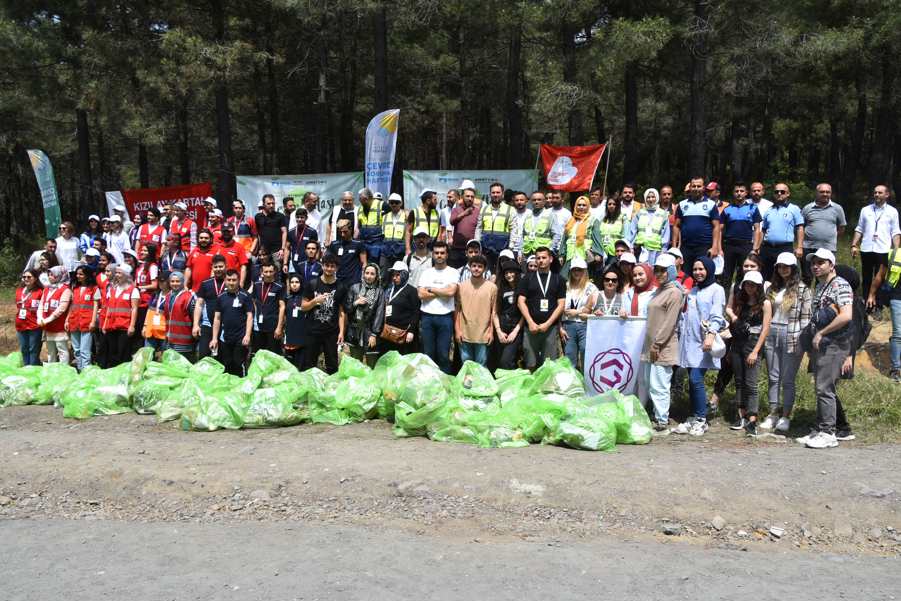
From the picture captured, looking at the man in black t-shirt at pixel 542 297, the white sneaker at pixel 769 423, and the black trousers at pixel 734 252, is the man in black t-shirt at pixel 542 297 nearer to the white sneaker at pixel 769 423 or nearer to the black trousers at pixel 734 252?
the white sneaker at pixel 769 423

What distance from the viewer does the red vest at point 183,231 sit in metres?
12.0

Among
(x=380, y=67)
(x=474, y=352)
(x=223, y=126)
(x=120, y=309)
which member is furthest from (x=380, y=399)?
(x=223, y=126)

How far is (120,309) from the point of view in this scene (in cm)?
1091

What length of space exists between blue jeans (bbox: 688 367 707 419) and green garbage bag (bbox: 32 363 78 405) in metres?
7.57

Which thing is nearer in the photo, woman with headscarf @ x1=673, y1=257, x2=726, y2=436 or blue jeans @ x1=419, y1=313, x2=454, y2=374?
woman with headscarf @ x1=673, y1=257, x2=726, y2=436

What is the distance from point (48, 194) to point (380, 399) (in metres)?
10.8

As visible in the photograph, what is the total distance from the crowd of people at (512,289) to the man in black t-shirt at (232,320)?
0.02 meters

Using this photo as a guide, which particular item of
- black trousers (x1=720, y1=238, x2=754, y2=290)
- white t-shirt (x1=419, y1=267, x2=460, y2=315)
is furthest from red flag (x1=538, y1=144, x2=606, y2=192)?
white t-shirt (x1=419, y1=267, x2=460, y2=315)

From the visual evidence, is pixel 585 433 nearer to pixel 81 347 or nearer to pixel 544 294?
pixel 544 294

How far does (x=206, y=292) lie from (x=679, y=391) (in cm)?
616

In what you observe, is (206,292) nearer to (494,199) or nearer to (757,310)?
(494,199)

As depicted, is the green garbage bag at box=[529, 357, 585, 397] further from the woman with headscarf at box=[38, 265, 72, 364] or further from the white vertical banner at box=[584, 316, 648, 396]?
the woman with headscarf at box=[38, 265, 72, 364]

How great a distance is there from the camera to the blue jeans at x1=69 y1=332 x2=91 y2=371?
36.8 feet

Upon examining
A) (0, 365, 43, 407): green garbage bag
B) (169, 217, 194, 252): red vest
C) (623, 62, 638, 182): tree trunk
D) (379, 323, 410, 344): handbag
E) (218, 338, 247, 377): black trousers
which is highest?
(623, 62, 638, 182): tree trunk
